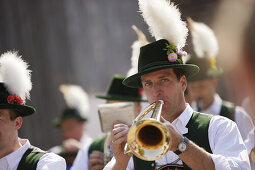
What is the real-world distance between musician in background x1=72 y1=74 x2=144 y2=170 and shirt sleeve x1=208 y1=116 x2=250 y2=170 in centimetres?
177

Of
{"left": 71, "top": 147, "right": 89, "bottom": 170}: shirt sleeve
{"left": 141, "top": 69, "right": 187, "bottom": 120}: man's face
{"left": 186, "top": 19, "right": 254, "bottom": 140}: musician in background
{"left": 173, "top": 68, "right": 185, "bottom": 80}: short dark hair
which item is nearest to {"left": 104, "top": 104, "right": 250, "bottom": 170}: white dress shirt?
{"left": 141, "top": 69, "right": 187, "bottom": 120}: man's face

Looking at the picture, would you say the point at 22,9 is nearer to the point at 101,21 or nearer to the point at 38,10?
the point at 38,10

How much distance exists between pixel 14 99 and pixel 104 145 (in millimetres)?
1544

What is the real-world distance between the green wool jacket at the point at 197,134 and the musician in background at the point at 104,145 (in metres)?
1.34

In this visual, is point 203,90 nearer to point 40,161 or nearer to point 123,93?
point 123,93

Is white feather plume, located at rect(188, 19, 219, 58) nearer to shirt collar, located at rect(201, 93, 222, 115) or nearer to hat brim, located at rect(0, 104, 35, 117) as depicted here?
shirt collar, located at rect(201, 93, 222, 115)

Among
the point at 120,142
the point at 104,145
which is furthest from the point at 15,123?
the point at 104,145

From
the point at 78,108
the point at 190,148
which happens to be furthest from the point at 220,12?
the point at 190,148

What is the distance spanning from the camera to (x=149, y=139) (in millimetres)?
3451

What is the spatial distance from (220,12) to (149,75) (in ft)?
20.4

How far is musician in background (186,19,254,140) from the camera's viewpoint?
664 centimetres

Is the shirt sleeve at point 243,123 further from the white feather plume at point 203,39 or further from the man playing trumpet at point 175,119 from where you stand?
the man playing trumpet at point 175,119

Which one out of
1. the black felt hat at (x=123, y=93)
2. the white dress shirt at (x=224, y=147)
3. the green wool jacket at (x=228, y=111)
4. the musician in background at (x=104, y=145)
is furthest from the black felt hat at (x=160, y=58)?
the green wool jacket at (x=228, y=111)

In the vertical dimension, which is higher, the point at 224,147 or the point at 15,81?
the point at 15,81
